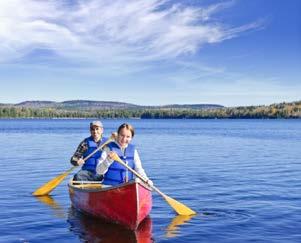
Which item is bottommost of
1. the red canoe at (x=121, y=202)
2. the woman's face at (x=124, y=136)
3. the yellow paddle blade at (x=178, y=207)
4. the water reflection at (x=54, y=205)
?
the water reflection at (x=54, y=205)

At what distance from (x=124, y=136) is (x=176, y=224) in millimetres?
3048

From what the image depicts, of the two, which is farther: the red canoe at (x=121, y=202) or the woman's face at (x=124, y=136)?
the woman's face at (x=124, y=136)

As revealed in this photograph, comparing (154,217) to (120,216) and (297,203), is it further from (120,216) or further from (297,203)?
(297,203)

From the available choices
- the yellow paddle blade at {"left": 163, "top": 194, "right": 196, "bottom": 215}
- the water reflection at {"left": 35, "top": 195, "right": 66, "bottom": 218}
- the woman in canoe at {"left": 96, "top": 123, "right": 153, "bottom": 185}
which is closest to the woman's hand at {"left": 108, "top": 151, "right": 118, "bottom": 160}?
the woman in canoe at {"left": 96, "top": 123, "right": 153, "bottom": 185}

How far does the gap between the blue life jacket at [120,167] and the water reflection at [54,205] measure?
98.9 inches

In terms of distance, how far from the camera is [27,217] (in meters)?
13.6

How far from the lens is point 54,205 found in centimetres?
1553

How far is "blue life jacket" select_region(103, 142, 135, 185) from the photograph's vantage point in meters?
11.9

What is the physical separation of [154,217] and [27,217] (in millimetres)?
3612

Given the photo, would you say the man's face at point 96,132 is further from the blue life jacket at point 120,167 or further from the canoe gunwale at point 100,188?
the blue life jacket at point 120,167

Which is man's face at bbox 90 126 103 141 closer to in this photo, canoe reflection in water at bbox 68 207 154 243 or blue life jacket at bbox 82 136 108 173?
blue life jacket at bbox 82 136 108 173

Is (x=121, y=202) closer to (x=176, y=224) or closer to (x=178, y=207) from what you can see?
(x=176, y=224)

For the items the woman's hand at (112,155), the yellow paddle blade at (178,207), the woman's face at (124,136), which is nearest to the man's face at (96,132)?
the woman's face at (124,136)

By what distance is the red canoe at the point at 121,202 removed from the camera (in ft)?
35.8
